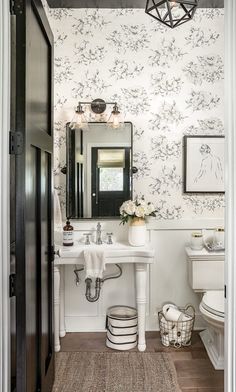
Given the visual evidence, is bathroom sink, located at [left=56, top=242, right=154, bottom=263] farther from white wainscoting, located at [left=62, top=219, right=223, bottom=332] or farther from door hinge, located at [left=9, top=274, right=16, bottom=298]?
door hinge, located at [left=9, top=274, right=16, bottom=298]

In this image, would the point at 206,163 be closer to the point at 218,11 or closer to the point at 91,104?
the point at 91,104

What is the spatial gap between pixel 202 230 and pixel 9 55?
2393 mm

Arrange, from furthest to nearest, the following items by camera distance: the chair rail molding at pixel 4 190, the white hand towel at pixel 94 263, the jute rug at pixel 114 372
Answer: the white hand towel at pixel 94 263
the jute rug at pixel 114 372
the chair rail molding at pixel 4 190

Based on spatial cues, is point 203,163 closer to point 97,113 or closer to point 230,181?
point 97,113

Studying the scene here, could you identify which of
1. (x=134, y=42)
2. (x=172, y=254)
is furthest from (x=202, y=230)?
(x=134, y=42)

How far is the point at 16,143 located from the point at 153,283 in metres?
2.22

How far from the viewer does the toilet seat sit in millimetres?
2349

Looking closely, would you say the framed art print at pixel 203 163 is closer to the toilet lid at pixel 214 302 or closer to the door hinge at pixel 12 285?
the toilet lid at pixel 214 302

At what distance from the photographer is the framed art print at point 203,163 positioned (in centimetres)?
318

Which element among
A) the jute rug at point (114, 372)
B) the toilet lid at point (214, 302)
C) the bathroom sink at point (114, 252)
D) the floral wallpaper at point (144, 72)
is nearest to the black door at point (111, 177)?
the floral wallpaper at point (144, 72)

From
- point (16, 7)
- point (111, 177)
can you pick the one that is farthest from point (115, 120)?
point (16, 7)

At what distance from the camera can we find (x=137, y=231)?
9.60 feet

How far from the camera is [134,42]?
3.17m

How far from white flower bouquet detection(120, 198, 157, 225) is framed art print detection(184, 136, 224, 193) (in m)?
0.51
